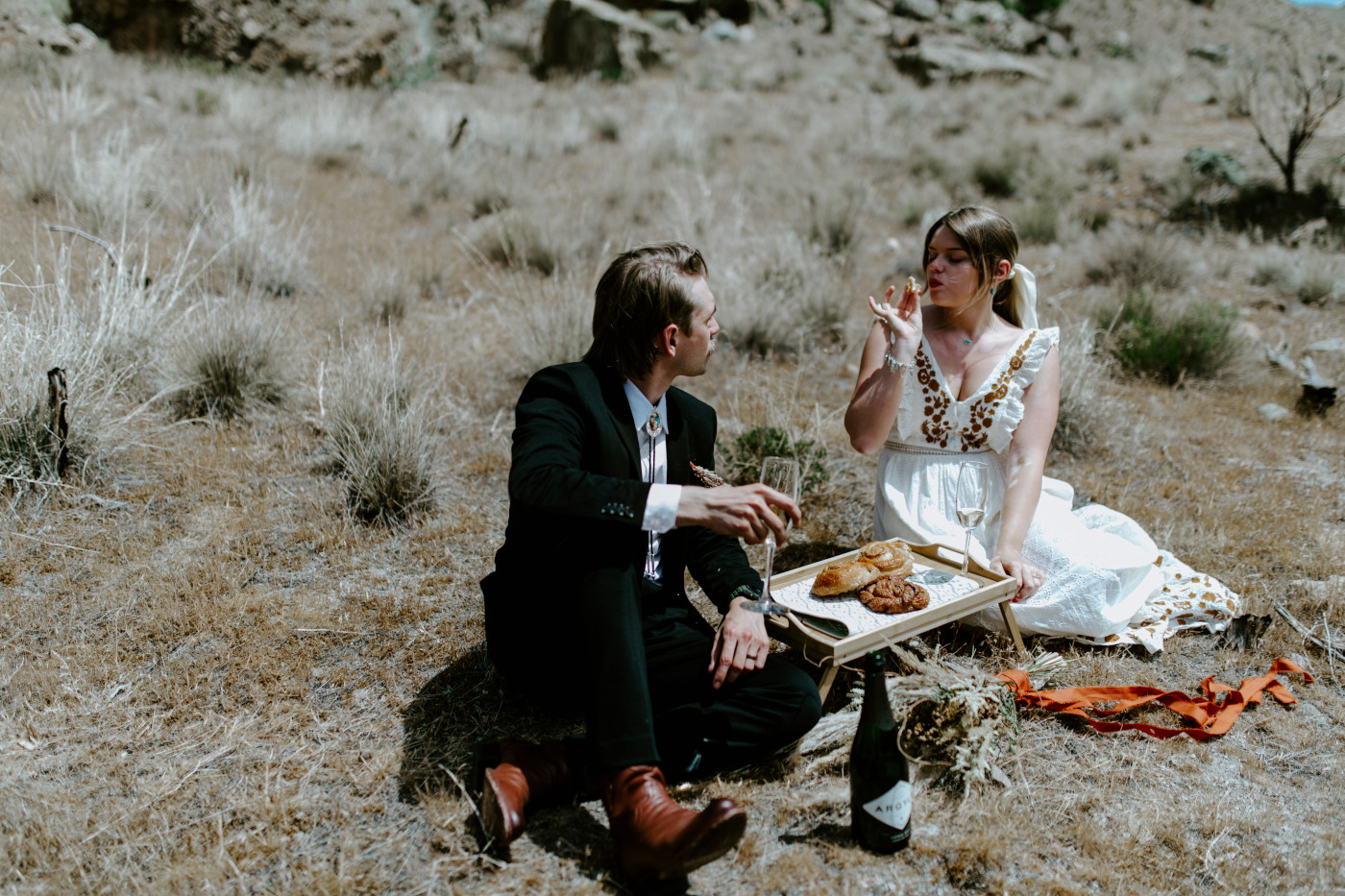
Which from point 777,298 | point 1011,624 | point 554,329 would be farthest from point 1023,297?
point 777,298

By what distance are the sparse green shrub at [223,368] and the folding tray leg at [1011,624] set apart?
383 centimetres

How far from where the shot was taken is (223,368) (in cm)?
470

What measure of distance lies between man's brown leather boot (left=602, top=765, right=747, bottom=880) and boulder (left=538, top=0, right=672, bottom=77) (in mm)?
16896

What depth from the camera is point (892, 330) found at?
3.06 metres

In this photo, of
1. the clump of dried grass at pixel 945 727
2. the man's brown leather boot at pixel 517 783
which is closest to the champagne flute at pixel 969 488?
the clump of dried grass at pixel 945 727

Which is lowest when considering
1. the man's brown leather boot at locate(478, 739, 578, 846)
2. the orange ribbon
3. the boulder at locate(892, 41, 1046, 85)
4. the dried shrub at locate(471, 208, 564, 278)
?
the man's brown leather boot at locate(478, 739, 578, 846)

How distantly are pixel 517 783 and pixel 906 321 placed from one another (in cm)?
192

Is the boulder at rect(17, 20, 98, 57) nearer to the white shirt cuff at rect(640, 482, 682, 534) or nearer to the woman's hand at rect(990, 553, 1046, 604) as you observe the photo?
the white shirt cuff at rect(640, 482, 682, 534)

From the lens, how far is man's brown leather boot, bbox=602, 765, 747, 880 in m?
1.94

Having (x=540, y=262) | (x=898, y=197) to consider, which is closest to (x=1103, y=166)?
(x=898, y=197)

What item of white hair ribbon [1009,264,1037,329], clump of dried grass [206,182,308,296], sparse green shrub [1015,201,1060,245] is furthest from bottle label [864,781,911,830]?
sparse green shrub [1015,201,1060,245]

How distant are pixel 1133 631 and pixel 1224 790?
0.81 meters

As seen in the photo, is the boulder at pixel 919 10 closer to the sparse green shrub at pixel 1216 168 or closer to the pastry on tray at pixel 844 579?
the sparse green shrub at pixel 1216 168

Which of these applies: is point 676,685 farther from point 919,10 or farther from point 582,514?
point 919,10
